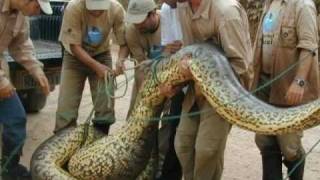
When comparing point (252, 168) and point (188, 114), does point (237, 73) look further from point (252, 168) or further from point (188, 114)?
point (252, 168)

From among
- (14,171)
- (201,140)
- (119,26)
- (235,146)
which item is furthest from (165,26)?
(235,146)

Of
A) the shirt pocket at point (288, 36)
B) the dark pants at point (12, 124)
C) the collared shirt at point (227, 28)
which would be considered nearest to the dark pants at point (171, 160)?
the collared shirt at point (227, 28)

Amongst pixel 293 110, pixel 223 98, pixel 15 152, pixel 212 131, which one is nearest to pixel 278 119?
pixel 293 110

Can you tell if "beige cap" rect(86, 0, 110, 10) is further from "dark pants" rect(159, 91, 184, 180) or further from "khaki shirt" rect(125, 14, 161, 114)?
"dark pants" rect(159, 91, 184, 180)

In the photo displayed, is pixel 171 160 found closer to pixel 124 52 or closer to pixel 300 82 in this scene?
pixel 124 52

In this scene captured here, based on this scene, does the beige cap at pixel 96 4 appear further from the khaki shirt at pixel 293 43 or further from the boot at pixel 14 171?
the khaki shirt at pixel 293 43

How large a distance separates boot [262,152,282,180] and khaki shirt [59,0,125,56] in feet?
5.90

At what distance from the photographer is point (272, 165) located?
18.1 feet

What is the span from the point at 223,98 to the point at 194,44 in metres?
0.65

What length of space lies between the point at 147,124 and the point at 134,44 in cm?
108

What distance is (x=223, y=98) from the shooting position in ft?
15.0

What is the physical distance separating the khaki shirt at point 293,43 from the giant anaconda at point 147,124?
0.68m

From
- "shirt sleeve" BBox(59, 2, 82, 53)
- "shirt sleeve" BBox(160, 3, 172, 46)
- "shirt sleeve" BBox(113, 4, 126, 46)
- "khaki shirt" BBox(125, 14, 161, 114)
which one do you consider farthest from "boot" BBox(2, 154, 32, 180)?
"shirt sleeve" BBox(160, 3, 172, 46)

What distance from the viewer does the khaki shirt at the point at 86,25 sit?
20.4 ft
